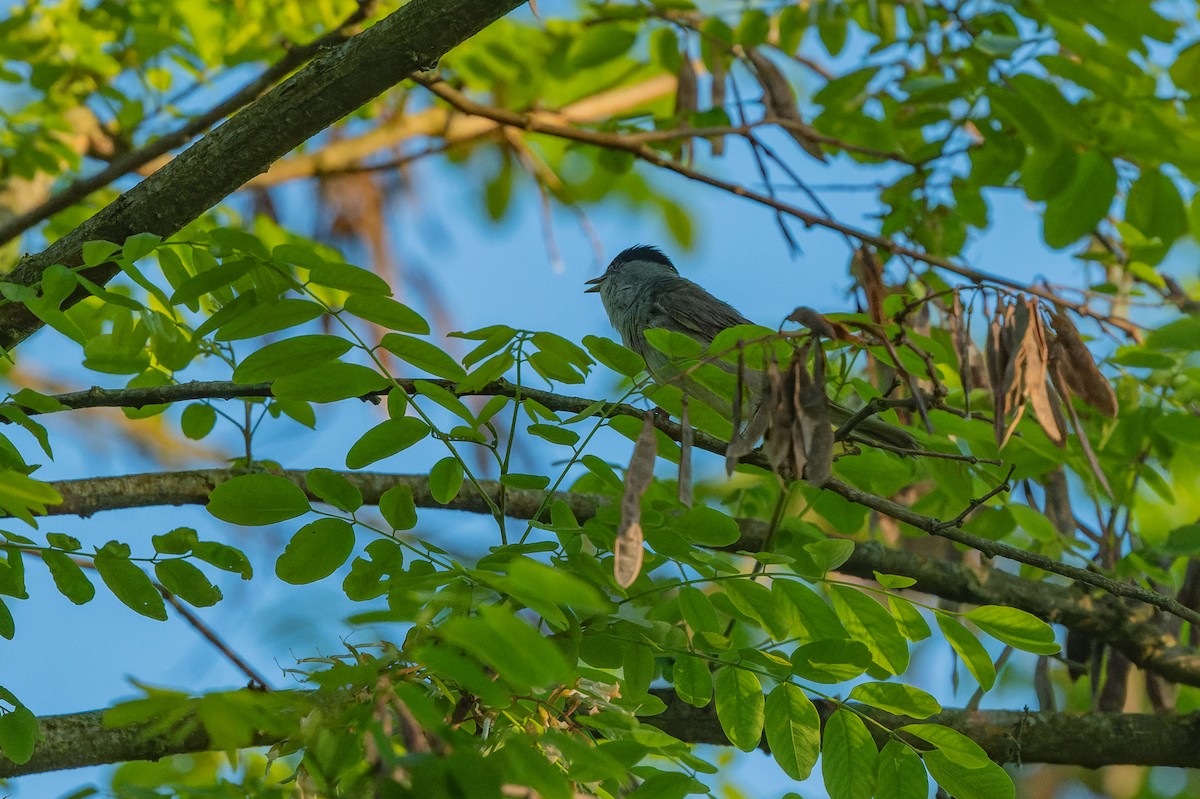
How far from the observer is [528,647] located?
1.62 m

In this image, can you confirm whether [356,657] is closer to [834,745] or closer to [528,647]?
[528,647]

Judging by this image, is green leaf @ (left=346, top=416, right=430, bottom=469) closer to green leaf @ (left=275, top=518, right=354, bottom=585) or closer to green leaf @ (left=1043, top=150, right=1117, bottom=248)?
green leaf @ (left=275, top=518, right=354, bottom=585)

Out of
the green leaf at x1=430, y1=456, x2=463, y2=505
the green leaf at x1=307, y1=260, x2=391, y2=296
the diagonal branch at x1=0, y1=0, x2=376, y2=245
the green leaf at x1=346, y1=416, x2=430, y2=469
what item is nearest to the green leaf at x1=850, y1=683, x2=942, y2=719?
the green leaf at x1=430, y1=456, x2=463, y2=505

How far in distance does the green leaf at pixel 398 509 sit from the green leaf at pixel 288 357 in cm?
35

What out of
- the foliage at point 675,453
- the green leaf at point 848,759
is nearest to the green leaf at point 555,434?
the foliage at point 675,453

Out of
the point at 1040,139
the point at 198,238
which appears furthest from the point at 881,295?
the point at 198,238

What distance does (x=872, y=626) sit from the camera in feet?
8.41

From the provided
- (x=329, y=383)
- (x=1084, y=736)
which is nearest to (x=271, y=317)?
(x=329, y=383)

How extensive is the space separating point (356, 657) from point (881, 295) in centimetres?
238

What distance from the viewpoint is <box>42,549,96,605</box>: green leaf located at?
2564 millimetres

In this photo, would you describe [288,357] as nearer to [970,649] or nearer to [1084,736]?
[970,649]

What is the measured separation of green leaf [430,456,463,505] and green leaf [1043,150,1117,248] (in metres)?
2.63

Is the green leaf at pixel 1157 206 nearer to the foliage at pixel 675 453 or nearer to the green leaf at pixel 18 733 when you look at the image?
the foliage at pixel 675 453

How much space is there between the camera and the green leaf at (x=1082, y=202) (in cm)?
404
